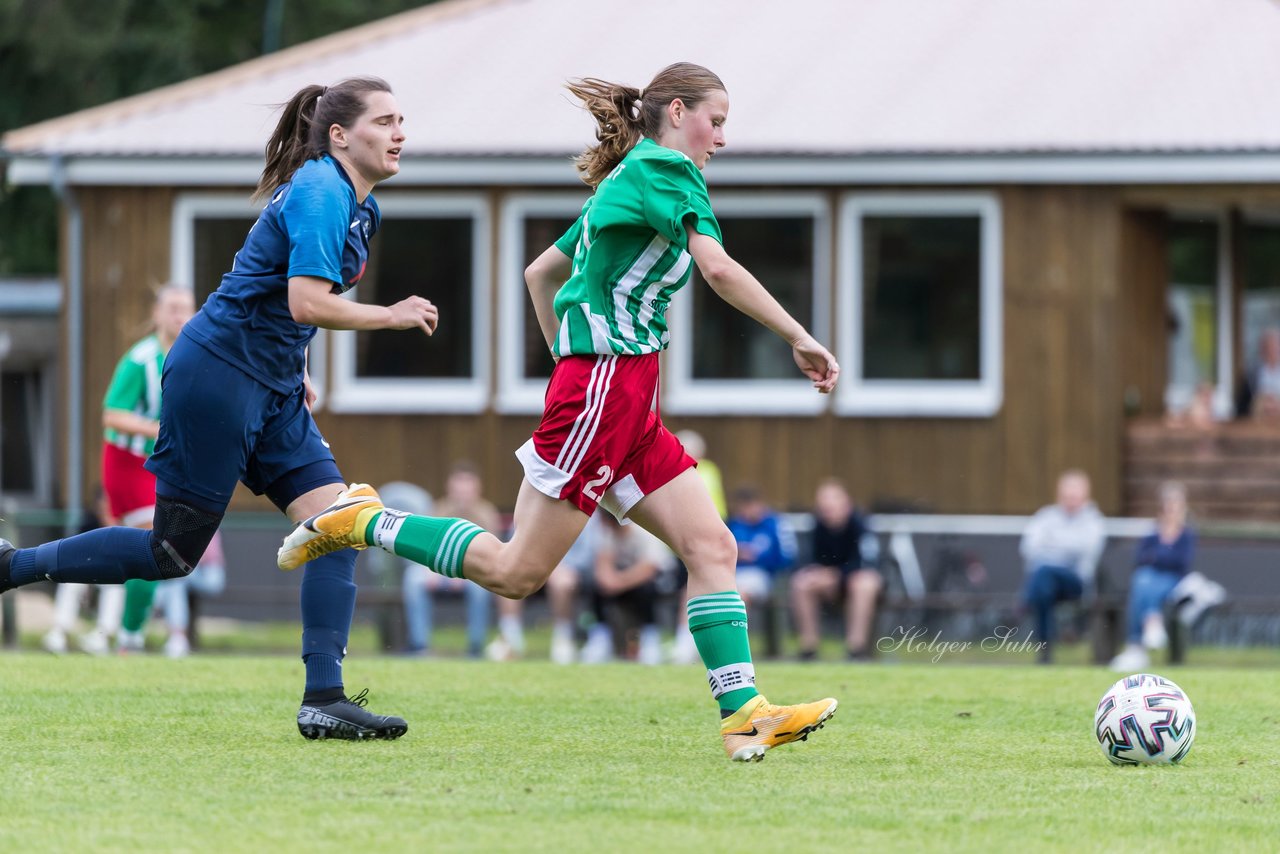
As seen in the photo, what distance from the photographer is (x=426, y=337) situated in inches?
787

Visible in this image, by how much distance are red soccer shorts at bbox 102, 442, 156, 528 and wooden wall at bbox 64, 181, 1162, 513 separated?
364 inches

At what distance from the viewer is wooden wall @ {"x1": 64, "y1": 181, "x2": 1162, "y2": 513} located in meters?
18.7

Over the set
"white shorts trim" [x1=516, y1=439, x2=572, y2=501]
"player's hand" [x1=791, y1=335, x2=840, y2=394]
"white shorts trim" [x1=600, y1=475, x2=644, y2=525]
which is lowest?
"white shorts trim" [x1=600, y1=475, x2=644, y2=525]

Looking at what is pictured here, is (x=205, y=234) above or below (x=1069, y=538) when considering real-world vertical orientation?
above

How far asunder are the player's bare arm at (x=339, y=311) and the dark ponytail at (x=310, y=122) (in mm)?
570

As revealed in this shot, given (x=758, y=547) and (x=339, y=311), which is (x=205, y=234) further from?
(x=339, y=311)

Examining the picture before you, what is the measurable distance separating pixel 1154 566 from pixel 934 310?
4.92 m

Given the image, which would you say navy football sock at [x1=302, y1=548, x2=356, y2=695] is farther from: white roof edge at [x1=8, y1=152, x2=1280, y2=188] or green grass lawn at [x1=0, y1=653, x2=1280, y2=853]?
white roof edge at [x1=8, y1=152, x2=1280, y2=188]

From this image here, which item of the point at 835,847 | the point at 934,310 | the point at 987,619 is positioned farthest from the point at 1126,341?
the point at 835,847

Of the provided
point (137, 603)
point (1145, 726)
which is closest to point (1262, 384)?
point (137, 603)

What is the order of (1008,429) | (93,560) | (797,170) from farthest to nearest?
(1008,429) → (797,170) → (93,560)

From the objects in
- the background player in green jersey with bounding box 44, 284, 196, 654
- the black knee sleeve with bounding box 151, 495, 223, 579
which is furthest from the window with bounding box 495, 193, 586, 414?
the black knee sleeve with bounding box 151, 495, 223, 579

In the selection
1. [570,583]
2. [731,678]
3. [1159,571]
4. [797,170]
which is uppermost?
[797,170]

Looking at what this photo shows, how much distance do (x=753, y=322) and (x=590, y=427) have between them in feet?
43.2
